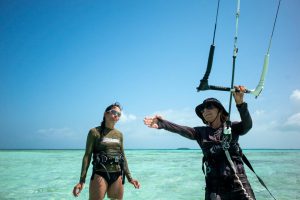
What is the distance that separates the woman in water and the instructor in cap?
1.71 meters

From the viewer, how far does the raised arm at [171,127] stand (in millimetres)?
3527

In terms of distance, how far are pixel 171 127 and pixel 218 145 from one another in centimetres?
63

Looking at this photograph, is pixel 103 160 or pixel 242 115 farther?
pixel 103 160

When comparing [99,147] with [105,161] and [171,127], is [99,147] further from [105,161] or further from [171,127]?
[171,127]

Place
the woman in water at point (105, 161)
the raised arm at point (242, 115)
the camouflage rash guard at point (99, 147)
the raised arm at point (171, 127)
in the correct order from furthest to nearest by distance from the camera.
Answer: the camouflage rash guard at point (99, 147)
the woman in water at point (105, 161)
the raised arm at point (171, 127)
the raised arm at point (242, 115)

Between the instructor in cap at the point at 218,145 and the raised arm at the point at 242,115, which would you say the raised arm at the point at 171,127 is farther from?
the raised arm at the point at 242,115

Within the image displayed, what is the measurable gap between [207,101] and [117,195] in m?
2.48

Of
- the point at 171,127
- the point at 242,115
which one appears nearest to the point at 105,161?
the point at 171,127

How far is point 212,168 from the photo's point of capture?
10.6 ft

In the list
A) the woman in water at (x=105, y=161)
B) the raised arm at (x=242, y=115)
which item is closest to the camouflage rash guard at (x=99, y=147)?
the woman in water at (x=105, y=161)

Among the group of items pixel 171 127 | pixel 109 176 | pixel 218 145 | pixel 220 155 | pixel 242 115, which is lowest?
pixel 109 176

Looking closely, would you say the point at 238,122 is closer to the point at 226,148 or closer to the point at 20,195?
the point at 226,148

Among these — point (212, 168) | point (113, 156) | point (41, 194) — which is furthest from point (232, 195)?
point (41, 194)

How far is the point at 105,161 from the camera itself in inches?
191
